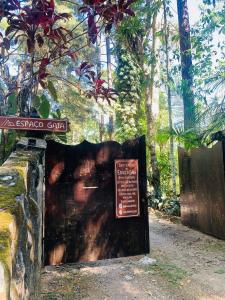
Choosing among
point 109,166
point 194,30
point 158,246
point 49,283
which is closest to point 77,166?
point 109,166

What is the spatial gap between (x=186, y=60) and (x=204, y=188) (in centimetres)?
499

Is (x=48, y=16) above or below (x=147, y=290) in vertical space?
above

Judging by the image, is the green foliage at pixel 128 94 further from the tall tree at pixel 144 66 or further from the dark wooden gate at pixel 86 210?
the dark wooden gate at pixel 86 210

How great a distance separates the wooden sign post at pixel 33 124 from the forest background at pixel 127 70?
0.27m

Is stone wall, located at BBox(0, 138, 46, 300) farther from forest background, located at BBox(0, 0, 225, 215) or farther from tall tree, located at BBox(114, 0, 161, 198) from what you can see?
tall tree, located at BBox(114, 0, 161, 198)

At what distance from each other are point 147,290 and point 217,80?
446 centimetres

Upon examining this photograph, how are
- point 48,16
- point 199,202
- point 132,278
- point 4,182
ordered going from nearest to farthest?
1. point 4,182
2. point 48,16
3. point 132,278
4. point 199,202

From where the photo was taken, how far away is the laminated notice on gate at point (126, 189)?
16.7 feet

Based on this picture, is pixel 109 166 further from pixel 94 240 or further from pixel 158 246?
pixel 158 246

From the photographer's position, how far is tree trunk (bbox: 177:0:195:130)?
8811mm

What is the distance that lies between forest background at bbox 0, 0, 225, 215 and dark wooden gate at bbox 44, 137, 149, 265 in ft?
2.15

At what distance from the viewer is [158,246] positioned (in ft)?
20.0

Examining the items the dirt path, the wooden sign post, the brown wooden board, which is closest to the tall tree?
the brown wooden board

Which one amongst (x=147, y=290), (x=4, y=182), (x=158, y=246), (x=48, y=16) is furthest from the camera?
(x=158, y=246)
